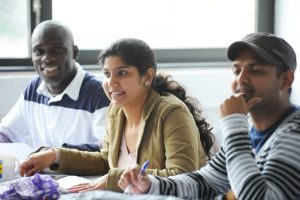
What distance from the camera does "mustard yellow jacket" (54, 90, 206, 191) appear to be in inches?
74.8

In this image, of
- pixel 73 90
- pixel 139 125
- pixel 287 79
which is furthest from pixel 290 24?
pixel 287 79

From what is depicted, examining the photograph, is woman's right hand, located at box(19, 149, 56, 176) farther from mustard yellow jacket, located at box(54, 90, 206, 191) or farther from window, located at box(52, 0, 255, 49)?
window, located at box(52, 0, 255, 49)

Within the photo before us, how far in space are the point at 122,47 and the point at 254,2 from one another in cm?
207

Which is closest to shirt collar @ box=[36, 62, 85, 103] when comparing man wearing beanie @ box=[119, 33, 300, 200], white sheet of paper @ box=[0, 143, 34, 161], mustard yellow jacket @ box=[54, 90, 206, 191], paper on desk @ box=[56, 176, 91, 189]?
white sheet of paper @ box=[0, 143, 34, 161]

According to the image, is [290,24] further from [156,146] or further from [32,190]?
[32,190]

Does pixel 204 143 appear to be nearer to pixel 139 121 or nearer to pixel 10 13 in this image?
pixel 139 121

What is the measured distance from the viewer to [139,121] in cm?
206

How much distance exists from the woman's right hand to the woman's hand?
1.88 ft

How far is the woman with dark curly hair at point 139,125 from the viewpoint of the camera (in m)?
1.94

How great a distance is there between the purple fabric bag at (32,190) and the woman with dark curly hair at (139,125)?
0.40 m

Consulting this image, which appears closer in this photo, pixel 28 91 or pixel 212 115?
pixel 28 91

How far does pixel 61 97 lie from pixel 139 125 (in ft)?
2.45

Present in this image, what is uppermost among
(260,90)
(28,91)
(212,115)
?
(260,90)

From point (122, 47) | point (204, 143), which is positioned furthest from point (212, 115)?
point (122, 47)
